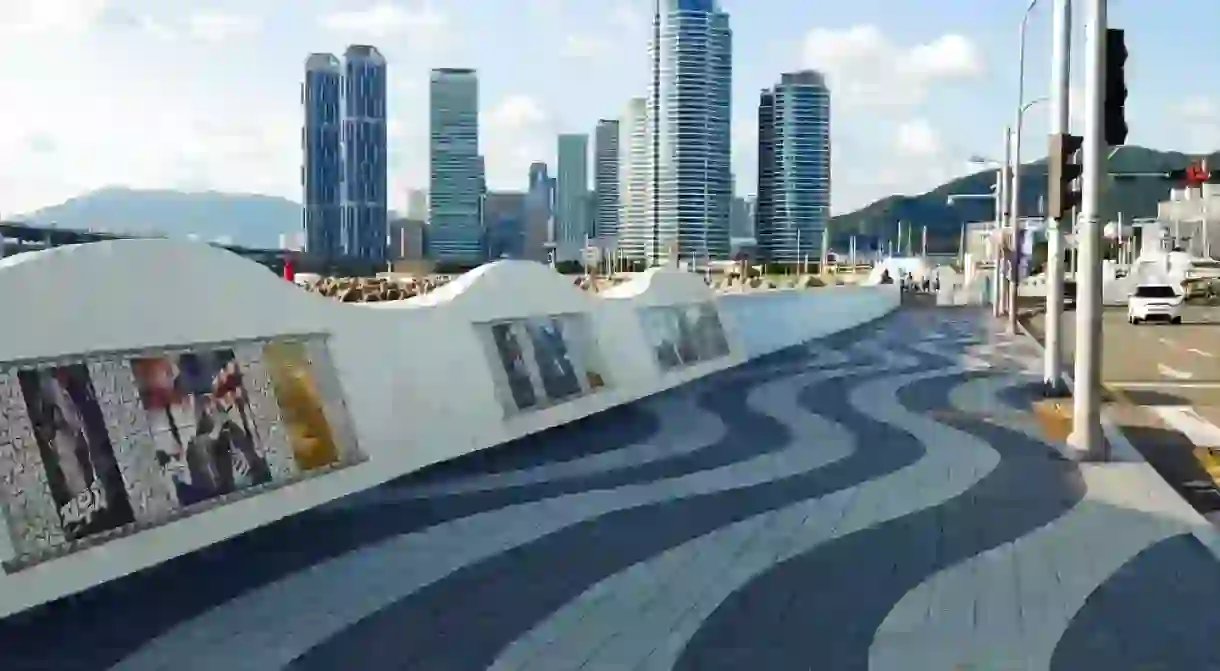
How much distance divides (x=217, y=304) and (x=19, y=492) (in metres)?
2.59

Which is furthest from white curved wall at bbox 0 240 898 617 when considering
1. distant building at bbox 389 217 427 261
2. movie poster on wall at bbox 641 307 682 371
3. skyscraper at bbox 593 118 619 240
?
skyscraper at bbox 593 118 619 240

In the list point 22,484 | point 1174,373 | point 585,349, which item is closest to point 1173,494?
point 585,349

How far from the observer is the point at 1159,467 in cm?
1394

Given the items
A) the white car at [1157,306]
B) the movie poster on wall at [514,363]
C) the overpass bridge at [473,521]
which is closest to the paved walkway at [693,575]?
the overpass bridge at [473,521]

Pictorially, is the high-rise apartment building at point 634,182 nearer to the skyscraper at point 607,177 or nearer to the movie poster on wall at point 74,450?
the skyscraper at point 607,177

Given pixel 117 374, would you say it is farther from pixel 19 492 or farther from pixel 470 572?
pixel 470 572

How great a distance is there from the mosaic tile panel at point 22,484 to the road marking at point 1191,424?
1259cm

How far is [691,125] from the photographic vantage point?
4651 inches

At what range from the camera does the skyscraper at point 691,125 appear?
368 ft

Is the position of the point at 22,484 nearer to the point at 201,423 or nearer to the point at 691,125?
the point at 201,423

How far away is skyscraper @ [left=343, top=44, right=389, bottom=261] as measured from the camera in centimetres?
6212

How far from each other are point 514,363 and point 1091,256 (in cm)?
607

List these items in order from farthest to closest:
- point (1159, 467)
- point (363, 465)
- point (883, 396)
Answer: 1. point (883, 396)
2. point (1159, 467)
3. point (363, 465)

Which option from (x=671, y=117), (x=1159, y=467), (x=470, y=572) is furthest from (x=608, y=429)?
(x=671, y=117)
